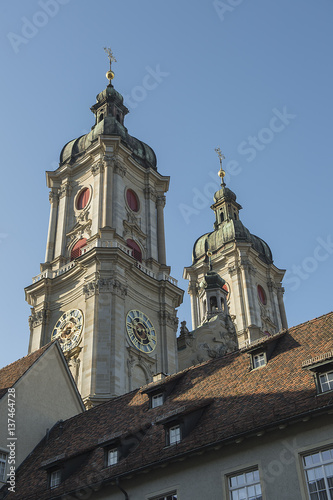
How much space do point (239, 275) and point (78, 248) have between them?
70.3 ft

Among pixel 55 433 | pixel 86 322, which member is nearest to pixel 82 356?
pixel 86 322

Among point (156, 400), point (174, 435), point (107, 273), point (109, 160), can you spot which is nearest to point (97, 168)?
point (109, 160)

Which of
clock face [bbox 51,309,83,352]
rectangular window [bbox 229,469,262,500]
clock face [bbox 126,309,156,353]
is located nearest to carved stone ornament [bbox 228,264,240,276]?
clock face [bbox 126,309,156,353]

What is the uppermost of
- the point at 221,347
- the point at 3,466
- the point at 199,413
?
the point at 221,347

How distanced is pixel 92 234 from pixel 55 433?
Result: 77.0 ft

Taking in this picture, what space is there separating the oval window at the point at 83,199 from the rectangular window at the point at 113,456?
31.3m

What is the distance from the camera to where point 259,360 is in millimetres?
19984

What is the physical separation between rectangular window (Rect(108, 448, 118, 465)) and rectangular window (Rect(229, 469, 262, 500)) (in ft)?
13.1

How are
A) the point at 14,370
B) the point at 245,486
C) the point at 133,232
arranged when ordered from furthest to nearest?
the point at 133,232, the point at 14,370, the point at 245,486

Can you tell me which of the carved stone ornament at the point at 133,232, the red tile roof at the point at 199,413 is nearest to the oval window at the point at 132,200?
the carved stone ornament at the point at 133,232

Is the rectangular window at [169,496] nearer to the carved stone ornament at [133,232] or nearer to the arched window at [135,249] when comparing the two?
the arched window at [135,249]

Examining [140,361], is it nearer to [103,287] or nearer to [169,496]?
[103,287]

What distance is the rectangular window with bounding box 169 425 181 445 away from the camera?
18.0 metres

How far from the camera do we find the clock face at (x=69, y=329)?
41.2m
